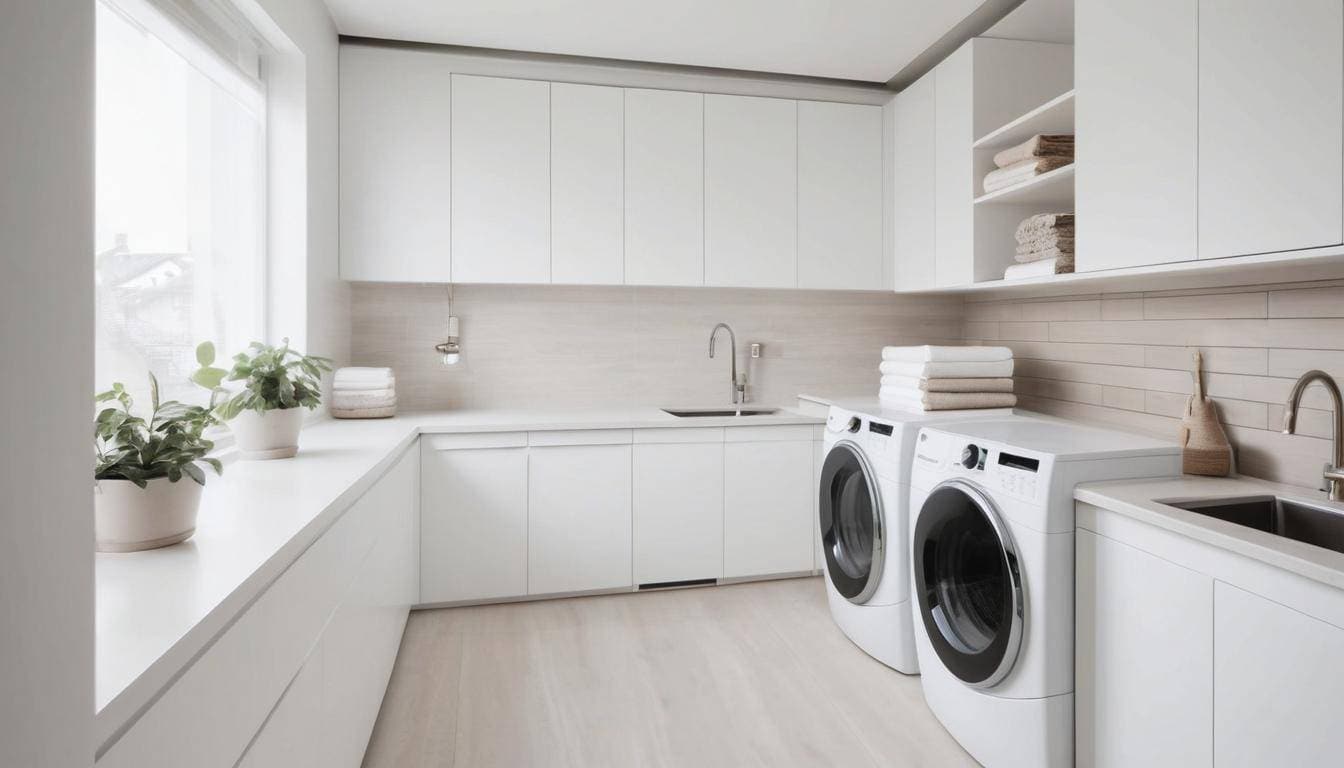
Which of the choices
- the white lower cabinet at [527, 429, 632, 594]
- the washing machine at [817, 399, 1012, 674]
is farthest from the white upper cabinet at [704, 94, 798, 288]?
the white lower cabinet at [527, 429, 632, 594]

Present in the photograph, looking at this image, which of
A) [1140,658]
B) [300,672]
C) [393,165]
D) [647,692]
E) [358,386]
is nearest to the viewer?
[300,672]

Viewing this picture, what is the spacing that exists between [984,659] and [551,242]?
2402 mm

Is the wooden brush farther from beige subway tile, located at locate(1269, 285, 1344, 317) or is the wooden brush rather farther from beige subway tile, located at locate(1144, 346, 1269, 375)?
beige subway tile, located at locate(1269, 285, 1344, 317)

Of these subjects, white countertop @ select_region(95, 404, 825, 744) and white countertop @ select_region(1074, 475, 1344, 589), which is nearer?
white countertop @ select_region(95, 404, 825, 744)

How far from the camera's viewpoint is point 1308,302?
1974 millimetres

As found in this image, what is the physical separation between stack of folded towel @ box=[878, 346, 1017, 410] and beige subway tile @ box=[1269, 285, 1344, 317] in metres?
0.94

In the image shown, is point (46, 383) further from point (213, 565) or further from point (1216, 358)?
point (1216, 358)

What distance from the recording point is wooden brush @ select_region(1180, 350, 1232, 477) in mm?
2049

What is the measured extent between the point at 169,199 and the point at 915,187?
9.66 feet

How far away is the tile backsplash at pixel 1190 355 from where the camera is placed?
6.45 feet

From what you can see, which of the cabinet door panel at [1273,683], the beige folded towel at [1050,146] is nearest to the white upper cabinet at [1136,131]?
the beige folded towel at [1050,146]

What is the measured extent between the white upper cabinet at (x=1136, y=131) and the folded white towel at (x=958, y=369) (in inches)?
26.4

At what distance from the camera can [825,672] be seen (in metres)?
2.53

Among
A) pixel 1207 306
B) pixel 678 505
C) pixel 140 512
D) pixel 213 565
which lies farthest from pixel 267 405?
pixel 1207 306
